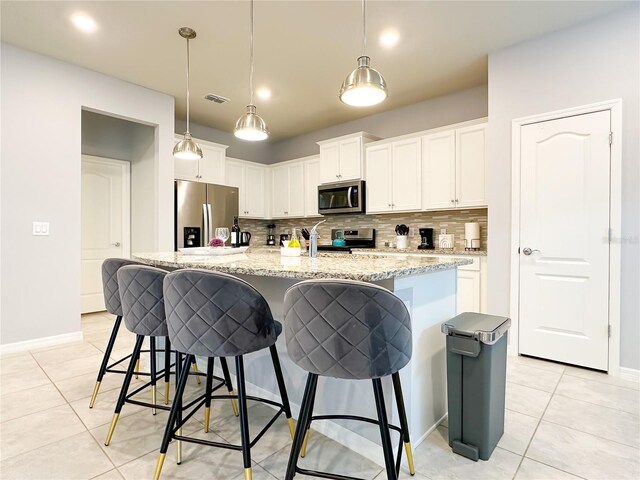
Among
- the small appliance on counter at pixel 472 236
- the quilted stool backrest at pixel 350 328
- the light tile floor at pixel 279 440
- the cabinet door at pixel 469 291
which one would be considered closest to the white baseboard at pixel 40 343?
the light tile floor at pixel 279 440

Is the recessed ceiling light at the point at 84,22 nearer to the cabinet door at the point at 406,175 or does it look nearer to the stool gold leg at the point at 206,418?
the stool gold leg at the point at 206,418

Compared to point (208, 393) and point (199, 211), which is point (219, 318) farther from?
point (199, 211)

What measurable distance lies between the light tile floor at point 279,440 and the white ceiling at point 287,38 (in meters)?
2.77

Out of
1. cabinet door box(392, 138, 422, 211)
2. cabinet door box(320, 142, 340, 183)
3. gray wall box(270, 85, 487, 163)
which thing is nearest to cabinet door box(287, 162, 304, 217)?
gray wall box(270, 85, 487, 163)

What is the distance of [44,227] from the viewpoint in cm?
331

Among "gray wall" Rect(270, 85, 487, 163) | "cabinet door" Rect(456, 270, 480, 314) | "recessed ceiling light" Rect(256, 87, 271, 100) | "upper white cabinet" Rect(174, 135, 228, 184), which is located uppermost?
"recessed ceiling light" Rect(256, 87, 271, 100)

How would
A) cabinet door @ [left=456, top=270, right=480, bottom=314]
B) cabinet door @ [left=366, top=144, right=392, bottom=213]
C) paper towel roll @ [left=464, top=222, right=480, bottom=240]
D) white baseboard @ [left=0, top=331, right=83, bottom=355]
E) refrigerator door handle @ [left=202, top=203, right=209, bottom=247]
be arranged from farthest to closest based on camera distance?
refrigerator door handle @ [left=202, top=203, right=209, bottom=247]
cabinet door @ [left=366, top=144, right=392, bottom=213]
paper towel roll @ [left=464, top=222, right=480, bottom=240]
cabinet door @ [left=456, top=270, right=480, bottom=314]
white baseboard @ [left=0, top=331, right=83, bottom=355]

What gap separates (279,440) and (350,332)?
103cm

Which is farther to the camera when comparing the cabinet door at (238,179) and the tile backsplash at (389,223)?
the cabinet door at (238,179)

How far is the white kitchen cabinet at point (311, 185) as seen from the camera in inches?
211

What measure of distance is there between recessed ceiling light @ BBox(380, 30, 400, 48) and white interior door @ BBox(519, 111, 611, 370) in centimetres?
136

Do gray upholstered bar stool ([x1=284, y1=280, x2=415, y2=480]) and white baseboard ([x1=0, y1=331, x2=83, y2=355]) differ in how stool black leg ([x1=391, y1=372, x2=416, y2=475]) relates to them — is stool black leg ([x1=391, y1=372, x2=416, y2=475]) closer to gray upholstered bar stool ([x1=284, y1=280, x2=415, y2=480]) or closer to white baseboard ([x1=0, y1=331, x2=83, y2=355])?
gray upholstered bar stool ([x1=284, y1=280, x2=415, y2=480])

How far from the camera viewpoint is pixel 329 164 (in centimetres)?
498

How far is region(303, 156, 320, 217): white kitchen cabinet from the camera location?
211 inches
